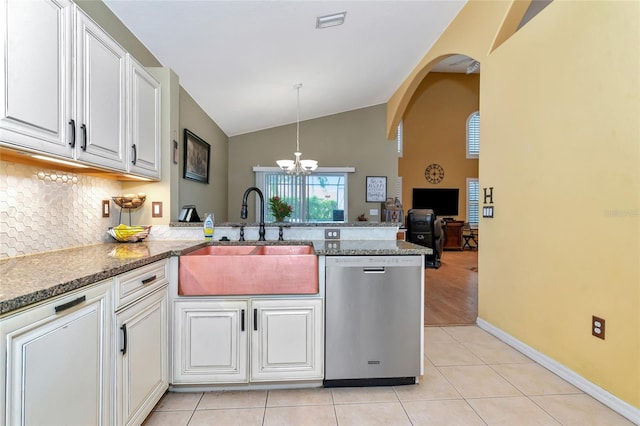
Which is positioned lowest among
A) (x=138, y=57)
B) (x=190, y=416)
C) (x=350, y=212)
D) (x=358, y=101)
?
(x=190, y=416)

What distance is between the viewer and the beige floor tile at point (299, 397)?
1.71m

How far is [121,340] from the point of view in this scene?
128 centimetres

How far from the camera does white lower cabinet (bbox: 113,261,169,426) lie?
4.18ft

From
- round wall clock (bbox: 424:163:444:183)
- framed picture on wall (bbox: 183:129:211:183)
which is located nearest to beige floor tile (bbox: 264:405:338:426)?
framed picture on wall (bbox: 183:129:211:183)

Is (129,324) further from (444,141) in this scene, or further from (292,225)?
(444,141)

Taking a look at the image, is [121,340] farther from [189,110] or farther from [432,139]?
[432,139]

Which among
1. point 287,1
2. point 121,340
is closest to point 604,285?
point 121,340

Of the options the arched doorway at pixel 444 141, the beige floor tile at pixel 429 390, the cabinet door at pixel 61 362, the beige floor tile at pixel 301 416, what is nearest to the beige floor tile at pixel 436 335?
the beige floor tile at pixel 429 390

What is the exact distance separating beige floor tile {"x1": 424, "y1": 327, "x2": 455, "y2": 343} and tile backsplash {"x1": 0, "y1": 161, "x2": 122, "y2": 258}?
2653 mm

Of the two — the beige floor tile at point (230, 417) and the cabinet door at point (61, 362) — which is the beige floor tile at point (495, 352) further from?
the cabinet door at point (61, 362)

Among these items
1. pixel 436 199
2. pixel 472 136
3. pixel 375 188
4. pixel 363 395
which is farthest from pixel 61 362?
pixel 472 136

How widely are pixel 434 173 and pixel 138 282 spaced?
8.37m

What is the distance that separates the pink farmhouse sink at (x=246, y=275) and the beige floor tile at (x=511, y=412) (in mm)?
1127

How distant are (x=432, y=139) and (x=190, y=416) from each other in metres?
8.55
